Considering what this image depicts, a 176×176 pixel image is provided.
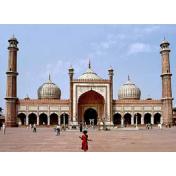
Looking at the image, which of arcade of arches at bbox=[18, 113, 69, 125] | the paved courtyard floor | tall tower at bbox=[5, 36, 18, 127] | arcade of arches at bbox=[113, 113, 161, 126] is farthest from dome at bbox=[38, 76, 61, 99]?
the paved courtyard floor

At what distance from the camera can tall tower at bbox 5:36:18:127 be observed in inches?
1424

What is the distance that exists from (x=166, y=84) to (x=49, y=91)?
14201 millimetres

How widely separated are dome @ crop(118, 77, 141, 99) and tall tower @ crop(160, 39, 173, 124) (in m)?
6.31

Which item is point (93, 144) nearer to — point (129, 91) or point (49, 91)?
point (49, 91)

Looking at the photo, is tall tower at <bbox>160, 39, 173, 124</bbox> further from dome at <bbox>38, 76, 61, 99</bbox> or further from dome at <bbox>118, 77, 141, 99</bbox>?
dome at <bbox>38, 76, 61, 99</bbox>

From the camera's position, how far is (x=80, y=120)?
39312 millimetres

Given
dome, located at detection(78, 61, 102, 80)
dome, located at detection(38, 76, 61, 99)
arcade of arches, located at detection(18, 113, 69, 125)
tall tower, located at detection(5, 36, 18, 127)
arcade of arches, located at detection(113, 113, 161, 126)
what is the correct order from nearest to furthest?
tall tower, located at detection(5, 36, 18, 127) < arcade of arches, located at detection(18, 113, 69, 125) < arcade of arches, located at detection(113, 113, 161, 126) < dome, located at detection(78, 61, 102, 80) < dome, located at detection(38, 76, 61, 99)

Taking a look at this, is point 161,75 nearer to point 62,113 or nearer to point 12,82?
point 62,113

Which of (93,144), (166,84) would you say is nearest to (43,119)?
(166,84)

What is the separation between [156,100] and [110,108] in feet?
17.8

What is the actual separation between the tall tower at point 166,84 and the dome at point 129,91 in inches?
249

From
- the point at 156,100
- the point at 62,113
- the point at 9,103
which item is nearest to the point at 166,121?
the point at 156,100

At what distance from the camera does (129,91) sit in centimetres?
4459

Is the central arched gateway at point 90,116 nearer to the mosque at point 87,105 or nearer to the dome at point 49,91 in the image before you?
the mosque at point 87,105
